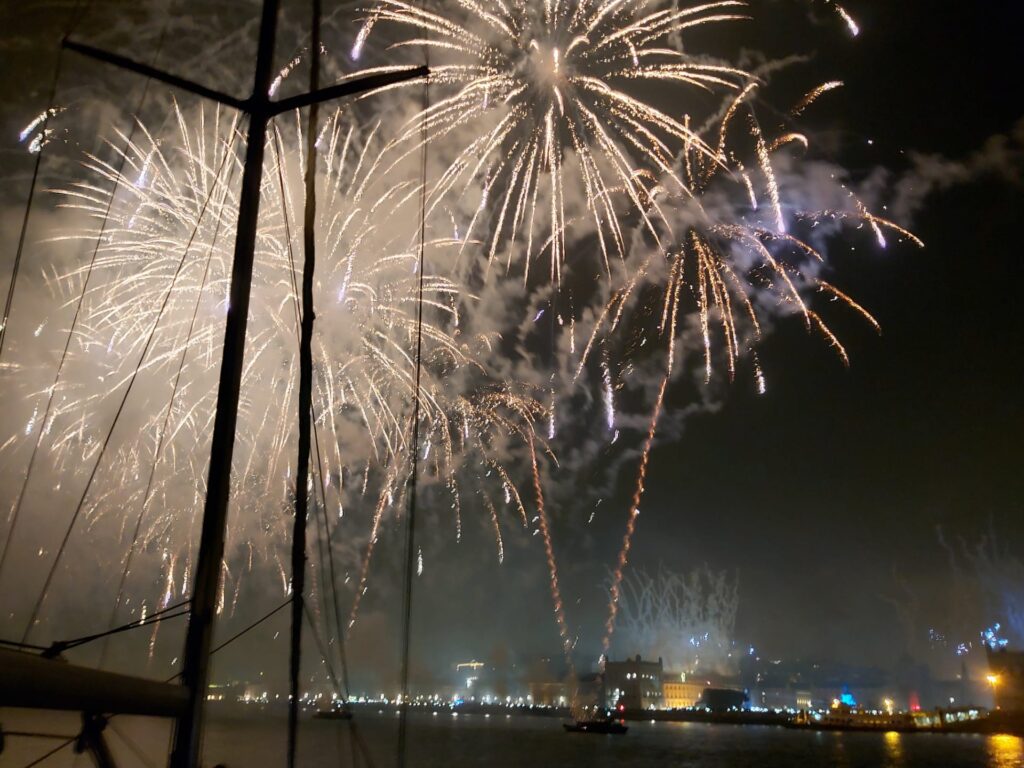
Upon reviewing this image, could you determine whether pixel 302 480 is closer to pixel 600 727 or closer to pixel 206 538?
pixel 206 538

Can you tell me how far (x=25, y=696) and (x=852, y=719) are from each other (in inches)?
6043

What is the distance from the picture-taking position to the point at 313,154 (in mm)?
8086

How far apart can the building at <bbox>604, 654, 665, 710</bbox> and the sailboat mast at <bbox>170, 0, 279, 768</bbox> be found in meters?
167

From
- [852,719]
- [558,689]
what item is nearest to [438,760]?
[852,719]

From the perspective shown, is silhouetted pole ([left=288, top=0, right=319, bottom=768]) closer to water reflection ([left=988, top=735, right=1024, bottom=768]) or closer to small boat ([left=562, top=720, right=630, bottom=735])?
water reflection ([left=988, top=735, right=1024, bottom=768])

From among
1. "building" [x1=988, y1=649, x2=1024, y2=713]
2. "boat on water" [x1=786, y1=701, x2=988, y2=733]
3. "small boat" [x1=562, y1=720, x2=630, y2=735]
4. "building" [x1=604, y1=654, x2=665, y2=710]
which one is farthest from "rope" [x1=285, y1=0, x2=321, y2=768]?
"building" [x1=604, y1=654, x2=665, y2=710]

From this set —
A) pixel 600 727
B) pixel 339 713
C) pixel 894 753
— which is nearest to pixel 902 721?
pixel 600 727

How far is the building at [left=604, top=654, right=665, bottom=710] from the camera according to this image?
161500 mm

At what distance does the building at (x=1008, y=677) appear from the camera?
377 feet

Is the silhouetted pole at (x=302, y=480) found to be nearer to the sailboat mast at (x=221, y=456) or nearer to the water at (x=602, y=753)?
the sailboat mast at (x=221, y=456)

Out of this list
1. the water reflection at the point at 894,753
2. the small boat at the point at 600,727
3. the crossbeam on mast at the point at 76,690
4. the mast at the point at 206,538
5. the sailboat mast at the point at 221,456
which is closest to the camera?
the crossbeam on mast at the point at 76,690

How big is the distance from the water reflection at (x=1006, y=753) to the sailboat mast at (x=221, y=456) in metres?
76.1

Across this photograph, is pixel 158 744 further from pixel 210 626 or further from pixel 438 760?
pixel 210 626

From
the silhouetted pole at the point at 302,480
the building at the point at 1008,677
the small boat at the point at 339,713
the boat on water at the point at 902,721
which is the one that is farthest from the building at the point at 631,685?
the silhouetted pole at the point at 302,480
